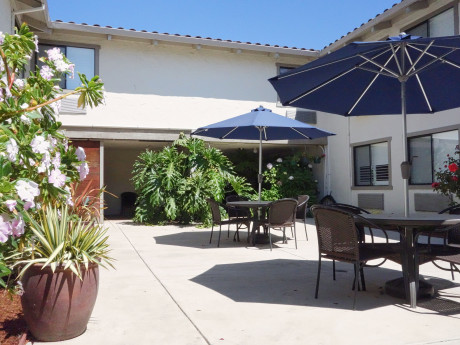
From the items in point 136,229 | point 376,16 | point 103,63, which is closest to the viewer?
point 136,229

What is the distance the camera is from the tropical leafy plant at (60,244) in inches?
125

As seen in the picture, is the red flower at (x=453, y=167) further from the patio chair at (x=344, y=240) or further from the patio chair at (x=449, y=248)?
the patio chair at (x=344, y=240)

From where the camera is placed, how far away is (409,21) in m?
11.6

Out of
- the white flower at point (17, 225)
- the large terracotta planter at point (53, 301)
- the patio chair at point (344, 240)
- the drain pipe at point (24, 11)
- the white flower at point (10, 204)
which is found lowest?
the large terracotta planter at point (53, 301)

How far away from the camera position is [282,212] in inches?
288

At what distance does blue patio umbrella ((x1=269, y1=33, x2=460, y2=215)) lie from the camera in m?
4.28

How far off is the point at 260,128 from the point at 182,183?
408 cm

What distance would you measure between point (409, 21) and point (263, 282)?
954 cm

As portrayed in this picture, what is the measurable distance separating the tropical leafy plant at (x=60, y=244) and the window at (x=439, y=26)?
10057mm

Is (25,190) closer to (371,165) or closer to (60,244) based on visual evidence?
(60,244)

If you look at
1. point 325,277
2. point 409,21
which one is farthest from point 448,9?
point 325,277

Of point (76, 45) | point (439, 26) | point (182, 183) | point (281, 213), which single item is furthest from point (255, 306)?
point (76, 45)

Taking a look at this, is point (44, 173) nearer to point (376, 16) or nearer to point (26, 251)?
point (26, 251)

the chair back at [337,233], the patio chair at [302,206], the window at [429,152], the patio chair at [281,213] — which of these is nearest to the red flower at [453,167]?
the window at [429,152]
